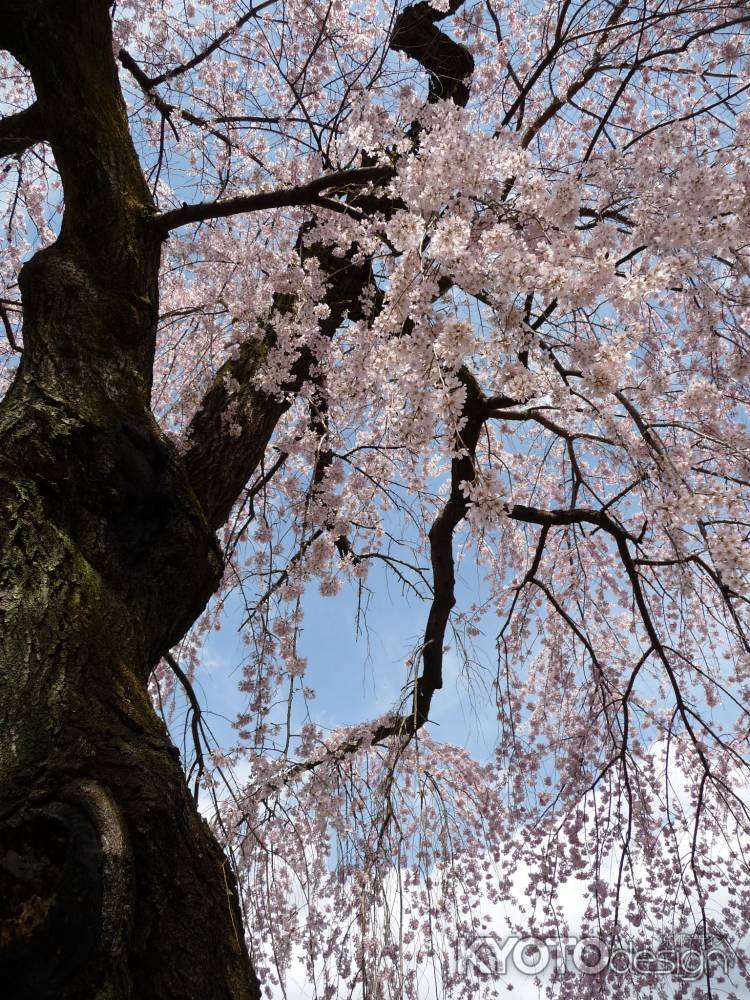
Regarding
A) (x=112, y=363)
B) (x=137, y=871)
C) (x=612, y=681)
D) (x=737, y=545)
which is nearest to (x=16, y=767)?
(x=137, y=871)

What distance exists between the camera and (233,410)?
9.60 feet

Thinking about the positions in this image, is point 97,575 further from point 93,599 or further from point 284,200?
point 284,200

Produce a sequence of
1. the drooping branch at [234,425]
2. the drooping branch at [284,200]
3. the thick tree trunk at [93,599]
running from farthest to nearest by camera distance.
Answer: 1. the drooping branch at [234,425]
2. the drooping branch at [284,200]
3. the thick tree trunk at [93,599]

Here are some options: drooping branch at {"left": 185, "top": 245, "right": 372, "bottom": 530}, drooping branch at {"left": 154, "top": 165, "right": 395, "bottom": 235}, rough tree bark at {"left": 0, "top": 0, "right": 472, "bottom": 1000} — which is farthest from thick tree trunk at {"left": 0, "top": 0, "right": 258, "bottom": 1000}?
drooping branch at {"left": 185, "top": 245, "right": 372, "bottom": 530}

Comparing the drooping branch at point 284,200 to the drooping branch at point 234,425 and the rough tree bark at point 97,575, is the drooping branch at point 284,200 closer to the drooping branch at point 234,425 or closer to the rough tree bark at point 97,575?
the rough tree bark at point 97,575

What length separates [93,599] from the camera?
1.77 metres

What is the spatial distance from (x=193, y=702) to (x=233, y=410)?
3.95 feet

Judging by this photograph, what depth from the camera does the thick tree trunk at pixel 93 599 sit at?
4.32 ft

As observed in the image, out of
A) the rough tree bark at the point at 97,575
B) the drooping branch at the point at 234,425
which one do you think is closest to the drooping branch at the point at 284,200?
the rough tree bark at the point at 97,575

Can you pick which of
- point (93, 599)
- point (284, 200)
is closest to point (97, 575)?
point (93, 599)

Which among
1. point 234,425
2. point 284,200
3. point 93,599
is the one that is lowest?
point 93,599

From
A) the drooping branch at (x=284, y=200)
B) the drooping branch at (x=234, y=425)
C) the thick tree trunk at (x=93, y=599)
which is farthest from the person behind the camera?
the drooping branch at (x=234, y=425)

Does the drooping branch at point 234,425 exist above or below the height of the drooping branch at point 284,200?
below

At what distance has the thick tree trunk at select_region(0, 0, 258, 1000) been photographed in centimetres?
132
